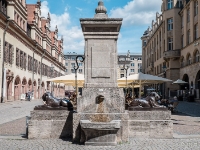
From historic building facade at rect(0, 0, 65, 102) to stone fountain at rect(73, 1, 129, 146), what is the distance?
2488 centimetres

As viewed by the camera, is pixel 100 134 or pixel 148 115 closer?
pixel 100 134

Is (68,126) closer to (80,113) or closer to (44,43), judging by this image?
(80,113)

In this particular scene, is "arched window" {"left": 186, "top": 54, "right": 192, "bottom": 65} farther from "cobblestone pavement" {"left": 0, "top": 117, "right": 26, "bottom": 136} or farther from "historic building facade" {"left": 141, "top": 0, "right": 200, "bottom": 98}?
"cobblestone pavement" {"left": 0, "top": 117, "right": 26, "bottom": 136}

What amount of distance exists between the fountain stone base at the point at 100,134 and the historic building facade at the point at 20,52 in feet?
85.8

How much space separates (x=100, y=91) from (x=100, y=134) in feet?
4.40

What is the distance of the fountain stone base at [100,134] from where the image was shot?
7.32 metres

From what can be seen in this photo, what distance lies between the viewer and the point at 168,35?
47094mm

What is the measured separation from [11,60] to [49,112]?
2844 centimetres

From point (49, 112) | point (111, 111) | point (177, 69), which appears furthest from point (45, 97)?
point (177, 69)

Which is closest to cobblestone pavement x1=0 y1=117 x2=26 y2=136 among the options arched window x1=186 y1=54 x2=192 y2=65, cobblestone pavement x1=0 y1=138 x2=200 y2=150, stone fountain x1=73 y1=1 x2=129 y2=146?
cobblestone pavement x1=0 y1=138 x2=200 y2=150

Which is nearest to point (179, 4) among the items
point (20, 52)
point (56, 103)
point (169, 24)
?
point (169, 24)

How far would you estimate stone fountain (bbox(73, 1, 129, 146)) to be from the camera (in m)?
7.54

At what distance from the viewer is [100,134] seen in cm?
750

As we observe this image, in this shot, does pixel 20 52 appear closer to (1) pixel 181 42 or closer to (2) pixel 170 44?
(2) pixel 170 44
